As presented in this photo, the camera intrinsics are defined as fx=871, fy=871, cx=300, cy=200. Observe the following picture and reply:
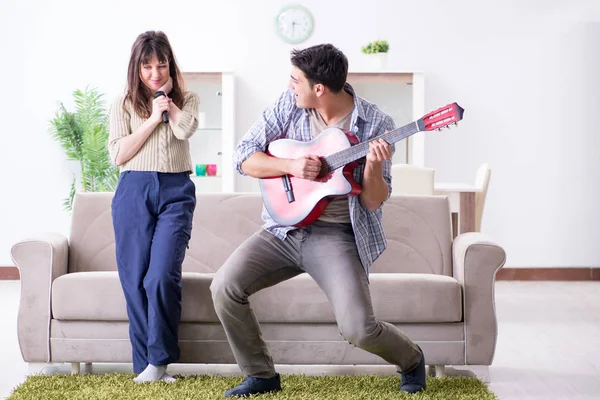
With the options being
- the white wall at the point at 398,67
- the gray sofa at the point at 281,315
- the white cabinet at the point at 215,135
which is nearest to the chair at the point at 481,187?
the white wall at the point at 398,67

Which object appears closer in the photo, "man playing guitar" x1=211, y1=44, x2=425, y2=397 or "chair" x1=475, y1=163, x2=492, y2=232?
"man playing guitar" x1=211, y1=44, x2=425, y2=397

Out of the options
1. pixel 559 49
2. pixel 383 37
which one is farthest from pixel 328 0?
pixel 559 49

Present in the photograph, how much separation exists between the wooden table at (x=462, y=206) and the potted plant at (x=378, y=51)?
1.24 meters

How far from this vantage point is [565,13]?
6719 millimetres

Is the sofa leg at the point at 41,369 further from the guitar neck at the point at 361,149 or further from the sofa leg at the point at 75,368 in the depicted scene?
the guitar neck at the point at 361,149

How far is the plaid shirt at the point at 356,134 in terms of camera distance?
9.28 ft

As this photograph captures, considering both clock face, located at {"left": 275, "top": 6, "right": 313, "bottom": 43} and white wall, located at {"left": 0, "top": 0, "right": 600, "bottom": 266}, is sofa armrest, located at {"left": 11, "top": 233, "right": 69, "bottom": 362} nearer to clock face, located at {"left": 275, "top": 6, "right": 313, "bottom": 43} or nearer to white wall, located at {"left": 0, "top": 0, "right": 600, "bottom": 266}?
white wall, located at {"left": 0, "top": 0, "right": 600, "bottom": 266}

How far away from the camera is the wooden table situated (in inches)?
221

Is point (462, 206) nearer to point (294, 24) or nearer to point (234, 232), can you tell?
point (294, 24)

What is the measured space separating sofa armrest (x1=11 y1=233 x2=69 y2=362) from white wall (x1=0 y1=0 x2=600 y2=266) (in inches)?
136

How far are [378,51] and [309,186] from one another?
3796 millimetres

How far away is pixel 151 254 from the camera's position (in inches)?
122

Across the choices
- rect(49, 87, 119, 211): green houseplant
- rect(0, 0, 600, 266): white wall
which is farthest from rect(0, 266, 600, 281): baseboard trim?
rect(49, 87, 119, 211): green houseplant

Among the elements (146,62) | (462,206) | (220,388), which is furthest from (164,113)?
(462,206)
